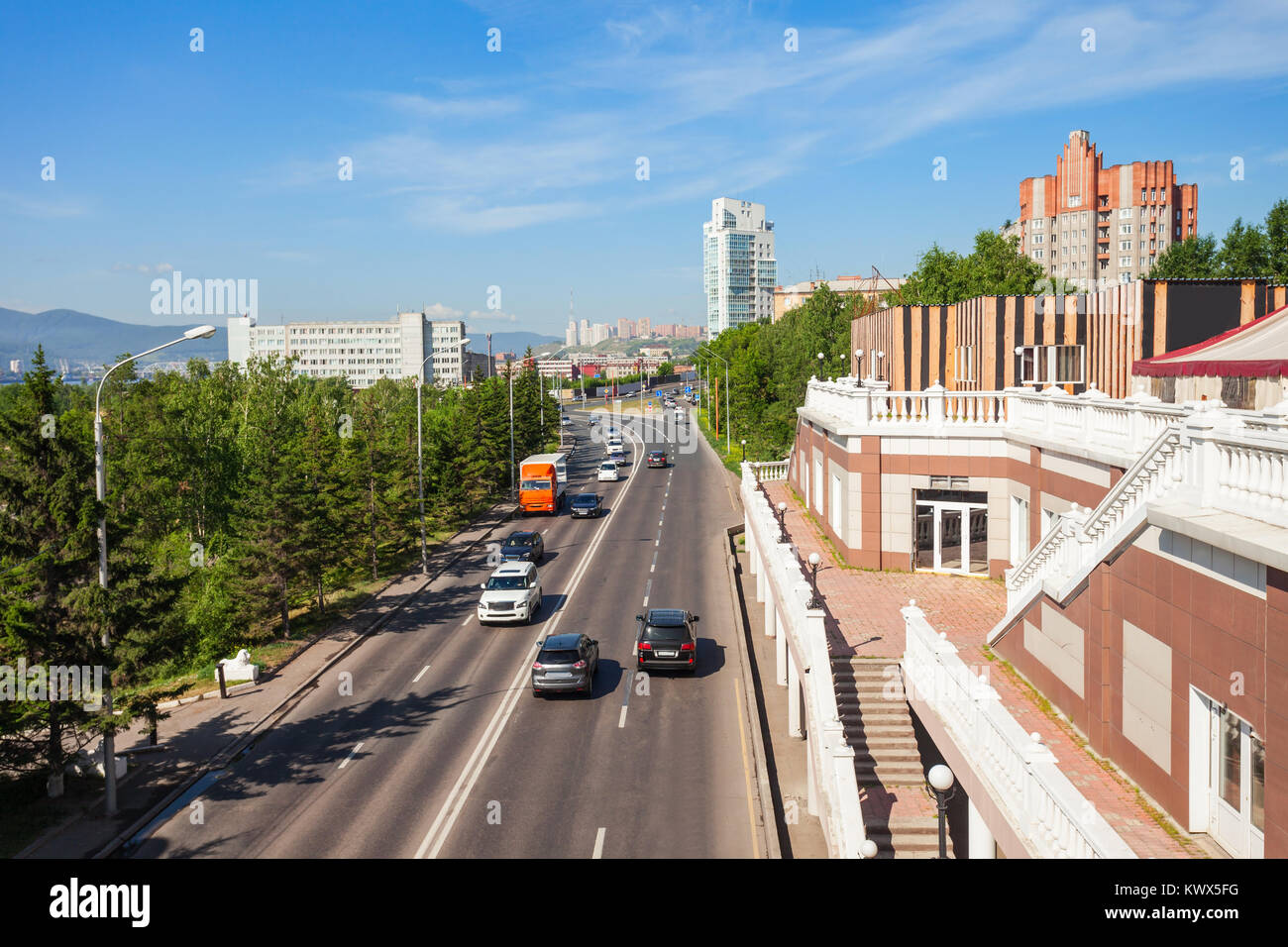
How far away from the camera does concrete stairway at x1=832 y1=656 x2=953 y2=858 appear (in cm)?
1412

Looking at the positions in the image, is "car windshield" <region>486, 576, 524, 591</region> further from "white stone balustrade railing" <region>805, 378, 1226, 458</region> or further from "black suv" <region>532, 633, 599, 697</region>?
"white stone balustrade railing" <region>805, 378, 1226, 458</region>

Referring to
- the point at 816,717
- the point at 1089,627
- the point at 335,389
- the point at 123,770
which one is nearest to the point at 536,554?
the point at 123,770

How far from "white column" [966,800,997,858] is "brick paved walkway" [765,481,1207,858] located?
4.51 ft

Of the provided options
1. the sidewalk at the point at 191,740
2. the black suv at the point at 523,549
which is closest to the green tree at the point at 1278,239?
the black suv at the point at 523,549

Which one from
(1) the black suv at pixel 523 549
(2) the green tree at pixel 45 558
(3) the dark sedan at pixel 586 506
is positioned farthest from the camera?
(3) the dark sedan at pixel 586 506

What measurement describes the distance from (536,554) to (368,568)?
7731 millimetres

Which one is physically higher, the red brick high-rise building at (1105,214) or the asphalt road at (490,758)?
the red brick high-rise building at (1105,214)

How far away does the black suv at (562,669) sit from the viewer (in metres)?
22.8

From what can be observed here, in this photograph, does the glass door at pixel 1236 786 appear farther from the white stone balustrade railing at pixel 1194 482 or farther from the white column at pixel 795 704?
the white column at pixel 795 704

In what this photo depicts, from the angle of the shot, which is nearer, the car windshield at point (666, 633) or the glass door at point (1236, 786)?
the glass door at point (1236, 786)

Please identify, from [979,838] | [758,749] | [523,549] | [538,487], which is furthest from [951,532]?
[538,487]

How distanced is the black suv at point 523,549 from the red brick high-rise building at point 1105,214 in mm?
122900

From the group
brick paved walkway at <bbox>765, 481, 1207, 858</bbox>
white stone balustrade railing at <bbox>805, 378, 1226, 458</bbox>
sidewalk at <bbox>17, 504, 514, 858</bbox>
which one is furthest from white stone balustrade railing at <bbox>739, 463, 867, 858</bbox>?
sidewalk at <bbox>17, 504, 514, 858</bbox>

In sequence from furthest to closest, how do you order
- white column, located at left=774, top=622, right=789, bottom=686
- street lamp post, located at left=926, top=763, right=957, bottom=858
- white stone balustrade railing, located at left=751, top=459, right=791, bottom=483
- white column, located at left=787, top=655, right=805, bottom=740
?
white stone balustrade railing, located at left=751, top=459, right=791, bottom=483, white column, located at left=774, top=622, right=789, bottom=686, white column, located at left=787, top=655, right=805, bottom=740, street lamp post, located at left=926, top=763, right=957, bottom=858
